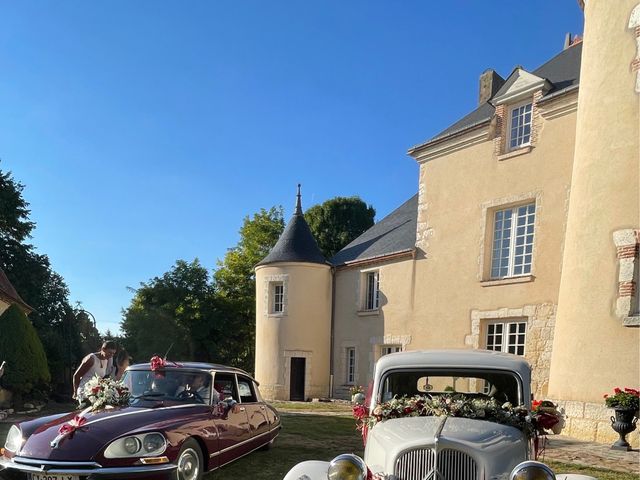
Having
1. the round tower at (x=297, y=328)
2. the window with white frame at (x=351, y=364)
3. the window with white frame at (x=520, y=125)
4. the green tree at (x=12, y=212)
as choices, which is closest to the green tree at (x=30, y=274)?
the green tree at (x=12, y=212)

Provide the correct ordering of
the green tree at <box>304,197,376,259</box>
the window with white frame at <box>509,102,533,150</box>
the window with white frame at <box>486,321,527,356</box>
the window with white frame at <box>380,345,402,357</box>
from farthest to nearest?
the green tree at <box>304,197,376,259</box>, the window with white frame at <box>380,345,402,357</box>, the window with white frame at <box>509,102,533,150</box>, the window with white frame at <box>486,321,527,356</box>

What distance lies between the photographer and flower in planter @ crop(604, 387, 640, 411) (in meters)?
9.29

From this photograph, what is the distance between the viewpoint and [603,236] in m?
10.7

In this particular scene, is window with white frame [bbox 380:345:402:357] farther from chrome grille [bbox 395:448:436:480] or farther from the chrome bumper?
chrome grille [bbox 395:448:436:480]

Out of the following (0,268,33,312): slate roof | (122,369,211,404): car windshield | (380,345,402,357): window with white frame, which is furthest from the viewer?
(380,345,402,357): window with white frame

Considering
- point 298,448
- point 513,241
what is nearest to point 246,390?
point 298,448

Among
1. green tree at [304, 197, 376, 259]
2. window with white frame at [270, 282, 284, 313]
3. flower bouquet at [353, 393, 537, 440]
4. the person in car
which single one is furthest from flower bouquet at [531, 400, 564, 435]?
green tree at [304, 197, 376, 259]

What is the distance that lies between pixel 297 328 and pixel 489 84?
1162 cm

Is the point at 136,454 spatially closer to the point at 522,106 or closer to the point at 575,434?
the point at 575,434

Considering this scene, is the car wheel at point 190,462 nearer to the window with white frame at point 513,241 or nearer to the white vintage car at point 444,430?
the white vintage car at point 444,430

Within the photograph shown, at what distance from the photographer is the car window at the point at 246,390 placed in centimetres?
707

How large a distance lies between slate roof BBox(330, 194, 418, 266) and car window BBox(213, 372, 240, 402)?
11.8m

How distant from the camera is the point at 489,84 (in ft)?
64.2

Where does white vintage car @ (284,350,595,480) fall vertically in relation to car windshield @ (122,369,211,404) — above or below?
above
